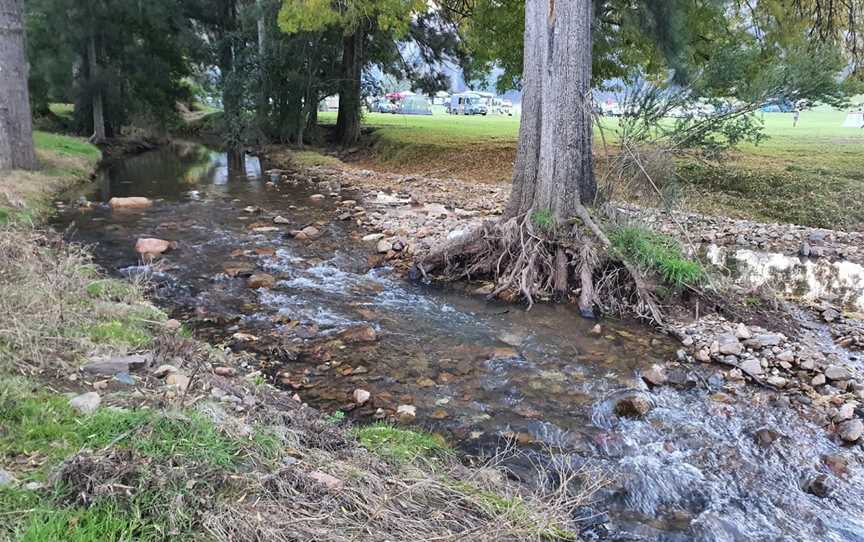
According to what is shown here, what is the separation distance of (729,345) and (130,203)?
1125 centimetres

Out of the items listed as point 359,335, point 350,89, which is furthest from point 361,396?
point 350,89

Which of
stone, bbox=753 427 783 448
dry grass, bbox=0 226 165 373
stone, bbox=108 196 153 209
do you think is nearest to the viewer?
dry grass, bbox=0 226 165 373

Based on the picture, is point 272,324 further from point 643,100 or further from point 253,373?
point 643,100

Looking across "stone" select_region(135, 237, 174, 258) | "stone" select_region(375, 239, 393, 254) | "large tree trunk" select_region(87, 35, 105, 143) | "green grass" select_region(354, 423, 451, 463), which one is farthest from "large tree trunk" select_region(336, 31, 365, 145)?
"green grass" select_region(354, 423, 451, 463)

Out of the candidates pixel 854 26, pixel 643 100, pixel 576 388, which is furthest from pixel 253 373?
pixel 854 26

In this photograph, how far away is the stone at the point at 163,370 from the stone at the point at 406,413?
1.61m

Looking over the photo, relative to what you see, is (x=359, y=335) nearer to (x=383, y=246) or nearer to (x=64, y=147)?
(x=383, y=246)

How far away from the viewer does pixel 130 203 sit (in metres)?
Answer: 12.2

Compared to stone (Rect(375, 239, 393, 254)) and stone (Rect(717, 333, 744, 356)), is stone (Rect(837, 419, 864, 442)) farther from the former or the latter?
stone (Rect(375, 239, 393, 254))

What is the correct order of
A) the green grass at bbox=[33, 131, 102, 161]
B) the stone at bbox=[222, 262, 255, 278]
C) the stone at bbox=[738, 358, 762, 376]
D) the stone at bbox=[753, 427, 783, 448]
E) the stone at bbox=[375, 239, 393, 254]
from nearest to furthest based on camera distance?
the stone at bbox=[753, 427, 783, 448] < the stone at bbox=[738, 358, 762, 376] < the stone at bbox=[222, 262, 255, 278] < the stone at bbox=[375, 239, 393, 254] < the green grass at bbox=[33, 131, 102, 161]

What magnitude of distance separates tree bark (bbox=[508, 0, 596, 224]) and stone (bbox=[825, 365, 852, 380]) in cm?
334

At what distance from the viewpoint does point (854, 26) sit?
12633mm

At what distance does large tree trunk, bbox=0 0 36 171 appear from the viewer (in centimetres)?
1138

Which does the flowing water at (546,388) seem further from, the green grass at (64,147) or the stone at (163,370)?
the green grass at (64,147)
